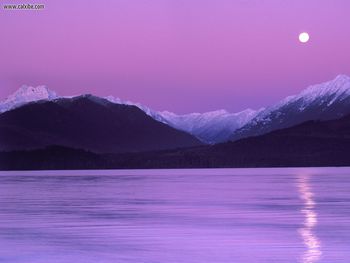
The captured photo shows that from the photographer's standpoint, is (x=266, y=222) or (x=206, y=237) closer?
(x=206, y=237)

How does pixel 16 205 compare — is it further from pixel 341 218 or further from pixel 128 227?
pixel 341 218

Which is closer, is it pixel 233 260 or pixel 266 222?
pixel 233 260

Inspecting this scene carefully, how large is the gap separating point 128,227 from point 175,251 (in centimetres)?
874

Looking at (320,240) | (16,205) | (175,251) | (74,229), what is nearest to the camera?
(175,251)

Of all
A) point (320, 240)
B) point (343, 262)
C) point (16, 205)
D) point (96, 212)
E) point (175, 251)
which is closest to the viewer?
point (343, 262)

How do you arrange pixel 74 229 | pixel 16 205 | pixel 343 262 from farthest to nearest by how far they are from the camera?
1. pixel 16 205
2. pixel 74 229
3. pixel 343 262

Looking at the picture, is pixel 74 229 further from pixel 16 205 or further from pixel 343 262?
pixel 16 205

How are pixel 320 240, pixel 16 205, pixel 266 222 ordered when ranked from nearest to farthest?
pixel 320 240
pixel 266 222
pixel 16 205

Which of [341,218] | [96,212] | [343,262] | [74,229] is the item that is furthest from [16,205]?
[343,262]

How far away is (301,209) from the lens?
45188mm

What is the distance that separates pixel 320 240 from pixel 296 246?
192 centimetres

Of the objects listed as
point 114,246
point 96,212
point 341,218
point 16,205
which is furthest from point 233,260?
point 16,205

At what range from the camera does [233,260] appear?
24.3 metres

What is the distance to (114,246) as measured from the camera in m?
27.8
